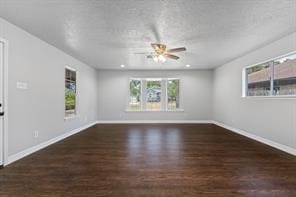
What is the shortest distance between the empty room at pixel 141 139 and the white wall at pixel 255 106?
32mm

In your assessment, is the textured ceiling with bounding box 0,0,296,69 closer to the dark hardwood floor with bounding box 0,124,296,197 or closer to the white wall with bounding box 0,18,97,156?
the white wall with bounding box 0,18,97,156

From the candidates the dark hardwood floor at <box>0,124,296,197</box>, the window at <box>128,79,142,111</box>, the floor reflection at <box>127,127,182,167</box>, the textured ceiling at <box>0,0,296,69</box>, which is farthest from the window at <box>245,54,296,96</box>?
the window at <box>128,79,142,111</box>

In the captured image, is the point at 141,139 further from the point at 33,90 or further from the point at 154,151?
the point at 33,90

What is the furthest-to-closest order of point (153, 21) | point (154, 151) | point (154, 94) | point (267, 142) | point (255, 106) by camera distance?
point (154, 94) < point (255, 106) < point (267, 142) < point (154, 151) < point (153, 21)

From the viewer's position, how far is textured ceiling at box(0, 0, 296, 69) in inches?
111

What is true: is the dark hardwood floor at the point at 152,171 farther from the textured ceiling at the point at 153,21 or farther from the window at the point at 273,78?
the textured ceiling at the point at 153,21

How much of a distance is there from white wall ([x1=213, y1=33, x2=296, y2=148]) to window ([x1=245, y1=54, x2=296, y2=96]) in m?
0.19

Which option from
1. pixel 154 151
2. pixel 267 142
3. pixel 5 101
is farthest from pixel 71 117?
pixel 267 142

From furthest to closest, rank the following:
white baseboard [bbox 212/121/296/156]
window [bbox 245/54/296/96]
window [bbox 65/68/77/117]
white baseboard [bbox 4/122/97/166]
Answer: window [bbox 65/68/77/117] < window [bbox 245/54/296/96] < white baseboard [bbox 212/121/296/156] < white baseboard [bbox 4/122/97/166]

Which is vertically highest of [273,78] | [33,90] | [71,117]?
[273,78]

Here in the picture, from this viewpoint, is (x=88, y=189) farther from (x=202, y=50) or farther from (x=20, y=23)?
(x=202, y=50)

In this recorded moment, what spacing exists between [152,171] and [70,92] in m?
4.35

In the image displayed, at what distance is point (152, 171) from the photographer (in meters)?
3.20

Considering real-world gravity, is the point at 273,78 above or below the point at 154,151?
above
